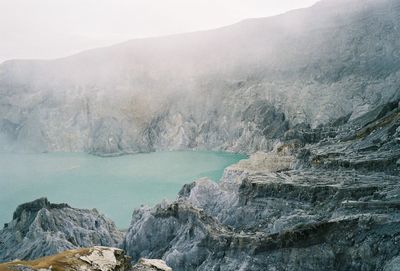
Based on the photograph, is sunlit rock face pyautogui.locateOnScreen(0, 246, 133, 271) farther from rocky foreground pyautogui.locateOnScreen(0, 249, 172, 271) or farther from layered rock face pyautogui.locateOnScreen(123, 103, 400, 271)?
layered rock face pyautogui.locateOnScreen(123, 103, 400, 271)

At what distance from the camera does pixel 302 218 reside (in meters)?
33.9

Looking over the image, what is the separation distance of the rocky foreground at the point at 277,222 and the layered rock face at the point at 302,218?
71 millimetres

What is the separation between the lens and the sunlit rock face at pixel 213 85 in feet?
452

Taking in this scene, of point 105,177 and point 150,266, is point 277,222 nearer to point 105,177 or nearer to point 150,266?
point 150,266

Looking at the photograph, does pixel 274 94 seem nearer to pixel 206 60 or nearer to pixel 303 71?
pixel 303 71

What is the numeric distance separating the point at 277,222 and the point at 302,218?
2007 mm

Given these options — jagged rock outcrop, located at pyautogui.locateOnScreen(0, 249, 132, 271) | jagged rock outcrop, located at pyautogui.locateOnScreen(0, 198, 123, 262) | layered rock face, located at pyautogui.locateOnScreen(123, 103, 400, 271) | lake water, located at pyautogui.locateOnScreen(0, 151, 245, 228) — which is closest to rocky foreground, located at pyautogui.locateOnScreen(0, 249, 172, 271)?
jagged rock outcrop, located at pyautogui.locateOnScreen(0, 249, 132, 271)

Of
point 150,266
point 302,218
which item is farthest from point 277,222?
point 150,266

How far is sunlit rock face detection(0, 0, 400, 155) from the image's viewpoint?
138 meters

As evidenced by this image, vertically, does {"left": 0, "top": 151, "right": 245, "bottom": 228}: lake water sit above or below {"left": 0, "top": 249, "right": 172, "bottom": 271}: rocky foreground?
below

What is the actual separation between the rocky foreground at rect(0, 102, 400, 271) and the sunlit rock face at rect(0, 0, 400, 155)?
7990 centimetres

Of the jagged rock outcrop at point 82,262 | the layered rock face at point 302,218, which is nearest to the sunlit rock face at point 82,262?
the jagged rock outcrop at point 82,262

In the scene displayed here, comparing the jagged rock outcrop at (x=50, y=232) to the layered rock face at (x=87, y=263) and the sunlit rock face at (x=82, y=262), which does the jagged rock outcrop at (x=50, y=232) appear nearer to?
the layered rock face at (x=87, y=263)

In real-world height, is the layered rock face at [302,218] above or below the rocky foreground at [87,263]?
below
